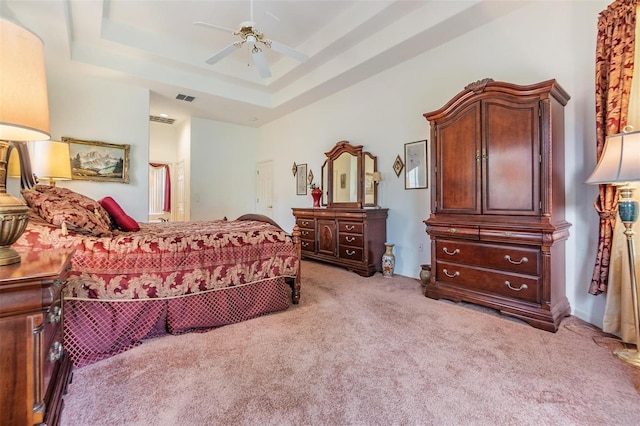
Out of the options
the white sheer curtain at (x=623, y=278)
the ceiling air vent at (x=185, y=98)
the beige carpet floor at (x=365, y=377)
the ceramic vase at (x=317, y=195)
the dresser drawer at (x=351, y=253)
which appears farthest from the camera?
the ceiling air vent at (x=185, y=98)

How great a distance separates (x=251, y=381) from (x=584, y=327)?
263 centimetres

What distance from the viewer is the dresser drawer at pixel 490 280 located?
2430 mm

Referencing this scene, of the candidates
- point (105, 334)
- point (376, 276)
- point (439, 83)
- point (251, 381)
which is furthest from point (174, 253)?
point (439, 83)

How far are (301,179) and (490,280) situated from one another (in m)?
4.13

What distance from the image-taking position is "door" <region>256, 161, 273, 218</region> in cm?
699

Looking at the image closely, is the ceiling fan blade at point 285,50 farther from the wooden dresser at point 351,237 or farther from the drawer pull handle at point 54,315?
the drawer pull handle at point 54,315

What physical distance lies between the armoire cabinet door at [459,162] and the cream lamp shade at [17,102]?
2.99 metres

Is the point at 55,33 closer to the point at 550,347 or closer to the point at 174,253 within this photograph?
the point at 174,253

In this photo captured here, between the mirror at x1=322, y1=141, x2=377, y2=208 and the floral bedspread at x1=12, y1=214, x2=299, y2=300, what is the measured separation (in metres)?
2.04

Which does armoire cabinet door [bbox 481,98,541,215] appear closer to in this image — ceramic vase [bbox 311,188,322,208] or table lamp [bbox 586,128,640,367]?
table lamp [bbox 586,128,640,367]

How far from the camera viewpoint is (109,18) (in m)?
3.94

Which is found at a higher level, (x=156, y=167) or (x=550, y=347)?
(x=156, y=167)

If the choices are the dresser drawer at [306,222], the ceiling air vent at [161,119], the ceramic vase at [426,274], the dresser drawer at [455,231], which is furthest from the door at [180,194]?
the dresser drawer at [455,231]

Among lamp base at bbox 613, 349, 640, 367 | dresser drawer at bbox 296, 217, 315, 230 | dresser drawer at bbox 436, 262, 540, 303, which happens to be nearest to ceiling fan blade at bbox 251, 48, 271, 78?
dresser drawer at bbox 296, 217, 315, 230
